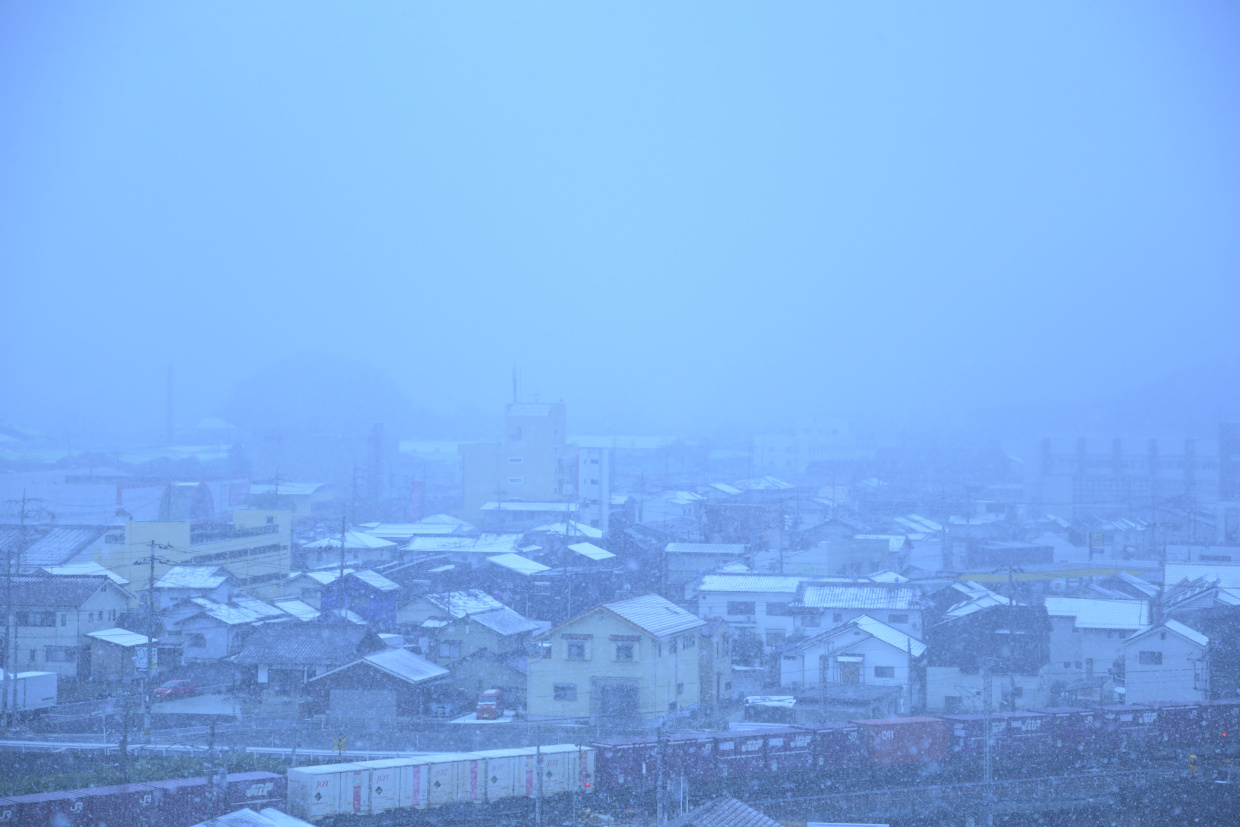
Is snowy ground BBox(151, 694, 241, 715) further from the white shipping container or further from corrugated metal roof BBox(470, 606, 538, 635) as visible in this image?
corrugated metal roof BBox(470, 606, 538, 635)

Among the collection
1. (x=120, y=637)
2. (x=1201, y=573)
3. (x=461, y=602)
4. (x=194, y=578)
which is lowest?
(x=120, y=637)

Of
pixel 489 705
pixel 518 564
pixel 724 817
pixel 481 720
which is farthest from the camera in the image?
pixel 518 564

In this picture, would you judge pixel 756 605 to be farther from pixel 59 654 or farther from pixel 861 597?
pixel 59 654

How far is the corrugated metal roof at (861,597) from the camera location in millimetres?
8742

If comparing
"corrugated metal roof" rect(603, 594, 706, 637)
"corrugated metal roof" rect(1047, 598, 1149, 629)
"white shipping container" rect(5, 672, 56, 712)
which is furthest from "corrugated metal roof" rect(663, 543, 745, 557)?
"white shipping container" rect(5, 672, 56, 712)

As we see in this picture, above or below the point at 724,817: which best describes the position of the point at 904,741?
below

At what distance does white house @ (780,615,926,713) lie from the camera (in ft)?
25.4

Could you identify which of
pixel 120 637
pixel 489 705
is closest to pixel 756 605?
pixel 489 705

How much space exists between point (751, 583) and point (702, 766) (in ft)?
14.2

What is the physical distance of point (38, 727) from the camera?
6.90 m

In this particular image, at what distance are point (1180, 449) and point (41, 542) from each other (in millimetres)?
19770

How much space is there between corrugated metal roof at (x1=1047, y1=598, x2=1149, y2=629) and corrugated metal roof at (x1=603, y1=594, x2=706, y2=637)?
306 cm

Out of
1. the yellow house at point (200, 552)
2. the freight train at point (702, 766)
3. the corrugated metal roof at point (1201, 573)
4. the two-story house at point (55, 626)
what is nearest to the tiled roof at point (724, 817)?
the freight train at point (702, 766)

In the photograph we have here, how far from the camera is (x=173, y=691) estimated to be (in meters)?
7.73
